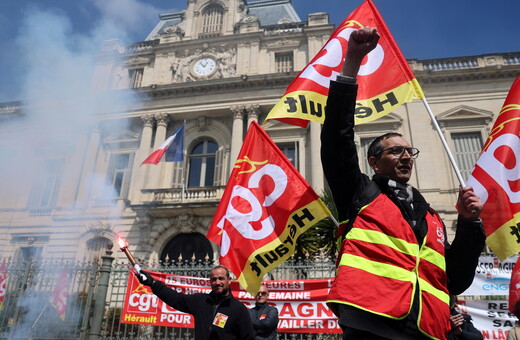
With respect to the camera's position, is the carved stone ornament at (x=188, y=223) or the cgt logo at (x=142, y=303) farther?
the carved stone ornament at (x=188, y=223)

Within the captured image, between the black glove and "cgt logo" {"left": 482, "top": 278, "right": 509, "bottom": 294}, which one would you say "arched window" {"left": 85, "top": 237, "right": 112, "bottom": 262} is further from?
"cgt logo" {"left": 482, "top": 278, "right": 509, "bottom": 294}

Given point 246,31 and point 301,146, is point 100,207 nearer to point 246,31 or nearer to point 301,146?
point 301,146

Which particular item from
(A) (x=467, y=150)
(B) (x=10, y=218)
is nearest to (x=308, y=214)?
(A) (x=467, y=150)

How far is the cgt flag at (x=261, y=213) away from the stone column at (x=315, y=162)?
9697 millimetres

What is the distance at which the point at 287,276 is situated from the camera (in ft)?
25.6

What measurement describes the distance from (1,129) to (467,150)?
23374 millimetres

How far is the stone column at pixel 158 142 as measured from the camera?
17.3 meters

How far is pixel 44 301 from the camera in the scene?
7.94 m

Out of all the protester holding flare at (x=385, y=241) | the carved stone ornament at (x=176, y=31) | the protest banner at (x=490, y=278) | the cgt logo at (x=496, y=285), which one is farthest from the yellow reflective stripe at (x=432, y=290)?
the carved stone ornament at (x=176, y=31)

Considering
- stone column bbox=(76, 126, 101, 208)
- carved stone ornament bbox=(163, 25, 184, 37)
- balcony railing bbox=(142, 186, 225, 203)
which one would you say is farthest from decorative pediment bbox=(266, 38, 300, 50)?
stone column bbox=(76, 126, 101, 208)

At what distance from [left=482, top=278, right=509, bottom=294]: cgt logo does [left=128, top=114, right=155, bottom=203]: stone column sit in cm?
1441

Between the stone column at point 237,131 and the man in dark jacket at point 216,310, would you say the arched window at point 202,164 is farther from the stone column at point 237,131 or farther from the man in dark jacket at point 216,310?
the man in dark jacket at point 216,310

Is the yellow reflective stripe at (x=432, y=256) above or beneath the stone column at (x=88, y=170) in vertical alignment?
beneath

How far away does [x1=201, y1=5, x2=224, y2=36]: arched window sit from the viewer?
68.9 feet
